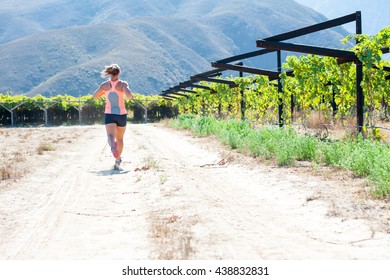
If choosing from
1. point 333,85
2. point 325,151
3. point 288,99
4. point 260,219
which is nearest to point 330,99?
point 333,85

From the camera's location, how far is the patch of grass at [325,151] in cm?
707

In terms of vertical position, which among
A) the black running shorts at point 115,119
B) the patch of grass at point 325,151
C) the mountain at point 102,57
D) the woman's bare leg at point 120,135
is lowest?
the patch of grass at point 325,151

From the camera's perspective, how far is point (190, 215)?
5785 millimetres

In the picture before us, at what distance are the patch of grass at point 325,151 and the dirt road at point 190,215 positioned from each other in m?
0.30

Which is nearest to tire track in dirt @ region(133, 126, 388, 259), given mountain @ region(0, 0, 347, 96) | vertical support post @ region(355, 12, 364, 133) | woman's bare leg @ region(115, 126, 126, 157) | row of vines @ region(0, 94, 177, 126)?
woman's bare leg @ region(115, 126, 126, 157)

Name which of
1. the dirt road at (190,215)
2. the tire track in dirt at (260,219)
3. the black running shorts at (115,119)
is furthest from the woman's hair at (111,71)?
the tire track in dirt at (260,219)

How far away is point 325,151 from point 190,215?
4.59 metres

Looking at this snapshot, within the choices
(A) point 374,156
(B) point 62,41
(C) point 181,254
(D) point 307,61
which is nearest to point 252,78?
(D) point 307,61

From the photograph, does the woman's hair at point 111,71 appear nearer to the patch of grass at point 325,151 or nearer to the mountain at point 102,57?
the patch of grass at point 325,151

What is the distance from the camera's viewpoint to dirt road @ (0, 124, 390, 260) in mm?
4504

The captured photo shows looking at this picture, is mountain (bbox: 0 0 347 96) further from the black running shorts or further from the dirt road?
the dirt road

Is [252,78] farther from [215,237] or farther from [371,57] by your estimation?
[215,237]

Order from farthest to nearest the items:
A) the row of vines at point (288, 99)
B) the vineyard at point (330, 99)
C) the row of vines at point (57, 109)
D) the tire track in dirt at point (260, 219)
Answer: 1. the row of vines at point (57, 109)
2. the row of vines at point (288, 99)
3. the vineyard at point (330, 99)
4. the tire track in dirt at point (260, 219)

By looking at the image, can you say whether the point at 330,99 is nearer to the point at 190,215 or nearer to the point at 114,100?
the point at 114,100
